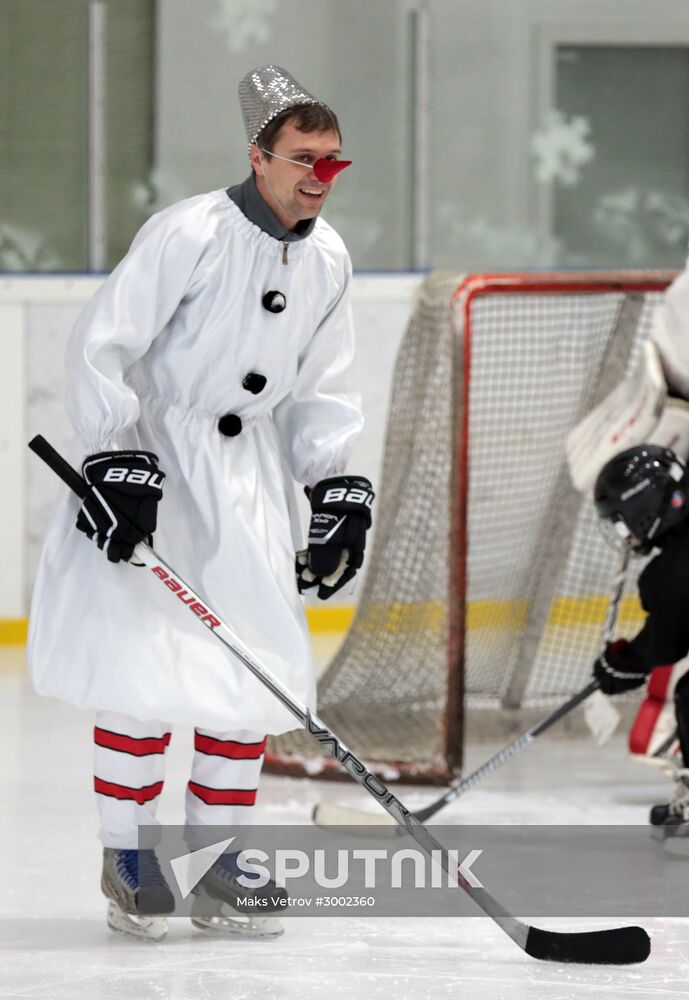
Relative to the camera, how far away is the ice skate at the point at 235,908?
93.8 inches

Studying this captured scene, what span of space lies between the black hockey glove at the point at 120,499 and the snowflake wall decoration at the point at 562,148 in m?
4.14

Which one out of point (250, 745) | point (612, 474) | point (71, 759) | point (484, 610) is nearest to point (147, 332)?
point (250, 745)

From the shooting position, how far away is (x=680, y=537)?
2818 mm

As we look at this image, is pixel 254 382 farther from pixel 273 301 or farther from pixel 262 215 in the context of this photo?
pixel 262 215

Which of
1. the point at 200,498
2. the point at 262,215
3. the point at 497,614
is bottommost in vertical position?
the point at 497,614

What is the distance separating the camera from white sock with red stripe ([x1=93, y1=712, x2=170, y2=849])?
2.31m

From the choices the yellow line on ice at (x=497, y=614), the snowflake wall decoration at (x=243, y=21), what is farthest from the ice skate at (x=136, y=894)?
the snowflake wall decoration at (x=243, y=21)

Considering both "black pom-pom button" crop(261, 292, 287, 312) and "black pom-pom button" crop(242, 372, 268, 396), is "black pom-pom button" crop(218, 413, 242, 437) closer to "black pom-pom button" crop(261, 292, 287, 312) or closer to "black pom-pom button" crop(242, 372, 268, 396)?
"black pom-pom button" crop(242, 372, 268, 396)

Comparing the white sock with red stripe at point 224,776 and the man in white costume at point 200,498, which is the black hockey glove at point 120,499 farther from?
the white sock with red stripe at point 224,776

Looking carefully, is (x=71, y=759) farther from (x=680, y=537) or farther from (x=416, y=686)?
(x=680, y=537)

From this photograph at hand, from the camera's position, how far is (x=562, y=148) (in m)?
6.15

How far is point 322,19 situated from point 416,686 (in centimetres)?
283

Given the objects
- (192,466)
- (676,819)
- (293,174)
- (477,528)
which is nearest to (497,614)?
(477,528)

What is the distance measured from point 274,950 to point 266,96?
108 cm
